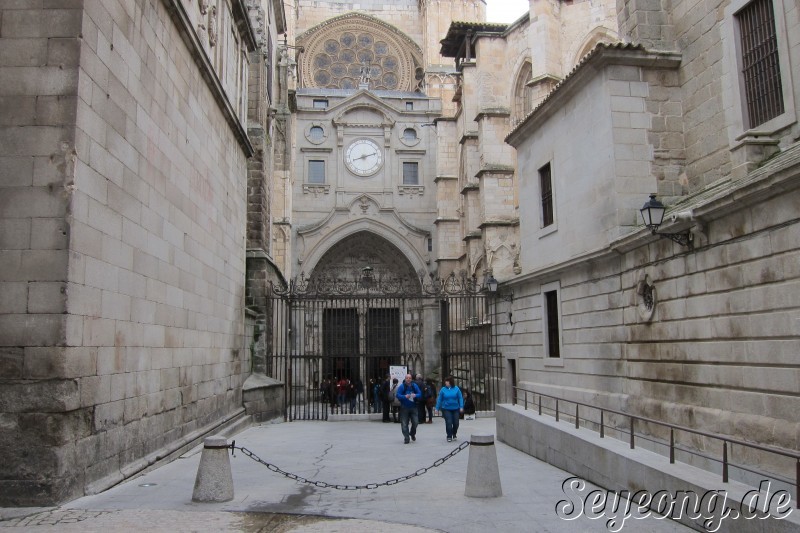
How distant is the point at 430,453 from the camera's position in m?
12.0

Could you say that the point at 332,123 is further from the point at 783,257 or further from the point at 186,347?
the point at 783,257

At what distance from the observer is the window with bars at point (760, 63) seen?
9.75 metres

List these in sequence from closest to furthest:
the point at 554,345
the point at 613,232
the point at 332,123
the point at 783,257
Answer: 1. the point at 783,257
2. the point at 613,232
3. the point at 554,345
4. the point at 332,123

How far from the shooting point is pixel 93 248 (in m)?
7.18

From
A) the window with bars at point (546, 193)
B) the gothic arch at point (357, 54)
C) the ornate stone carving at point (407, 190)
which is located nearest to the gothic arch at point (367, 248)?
the ornate stone carving at point (407, 190)

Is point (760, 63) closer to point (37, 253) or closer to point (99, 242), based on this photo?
point (99, 242)

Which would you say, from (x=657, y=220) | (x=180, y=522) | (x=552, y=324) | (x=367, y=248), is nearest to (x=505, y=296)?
(x=552, y=324)

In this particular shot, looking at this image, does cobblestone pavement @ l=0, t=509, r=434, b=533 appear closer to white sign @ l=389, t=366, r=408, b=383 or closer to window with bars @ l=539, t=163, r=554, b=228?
window with bars @ l=539, t=163, r=554, b=228

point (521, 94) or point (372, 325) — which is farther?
point (372, 325)

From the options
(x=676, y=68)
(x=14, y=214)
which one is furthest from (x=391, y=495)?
(x=676, y=68)

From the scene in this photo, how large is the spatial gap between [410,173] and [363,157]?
8.63ft

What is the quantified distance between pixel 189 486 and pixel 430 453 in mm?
5072

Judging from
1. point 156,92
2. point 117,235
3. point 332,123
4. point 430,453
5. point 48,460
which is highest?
point 332,123

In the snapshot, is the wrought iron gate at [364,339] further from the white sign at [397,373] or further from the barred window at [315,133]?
the barred window at [315,133]
